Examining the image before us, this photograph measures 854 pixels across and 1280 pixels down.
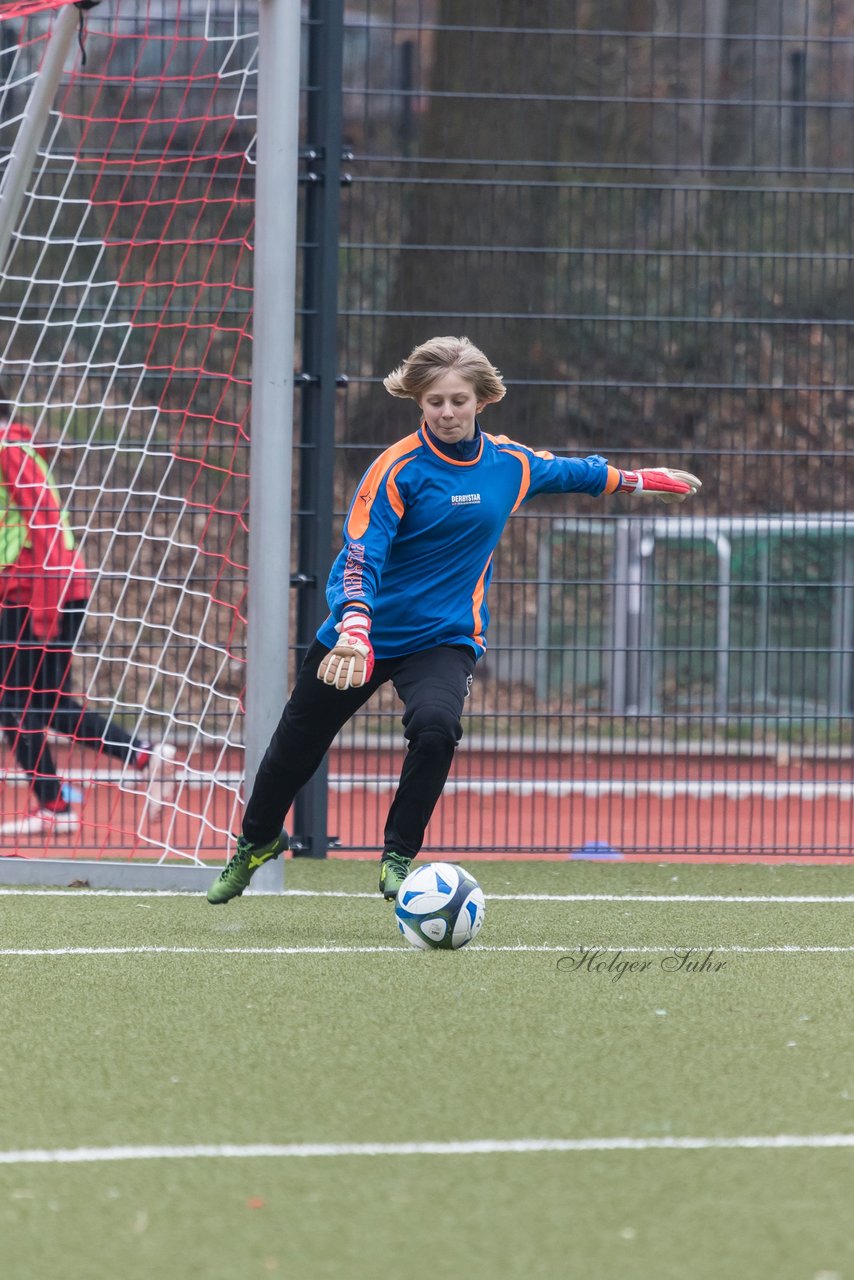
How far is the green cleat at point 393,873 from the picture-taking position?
17.4 ft

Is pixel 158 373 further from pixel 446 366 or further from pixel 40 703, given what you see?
pixel 446 366

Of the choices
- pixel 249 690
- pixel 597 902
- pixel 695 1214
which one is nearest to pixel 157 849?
pixel 249 690

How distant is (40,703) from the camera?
799 centimetres

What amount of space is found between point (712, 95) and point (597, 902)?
4337 mm

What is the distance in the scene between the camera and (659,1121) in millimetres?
3279

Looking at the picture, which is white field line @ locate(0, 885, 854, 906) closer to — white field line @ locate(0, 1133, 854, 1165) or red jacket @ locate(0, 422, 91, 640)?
red jacket @ locate(0, 422, 91, 640)

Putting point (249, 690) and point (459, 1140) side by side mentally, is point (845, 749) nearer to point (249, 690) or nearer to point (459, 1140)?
point (249, 690)

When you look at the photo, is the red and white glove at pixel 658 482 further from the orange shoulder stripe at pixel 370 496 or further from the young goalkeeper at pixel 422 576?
the orange shoulder stripe at pixel 370 496

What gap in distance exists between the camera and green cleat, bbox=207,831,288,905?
5637 millimetres

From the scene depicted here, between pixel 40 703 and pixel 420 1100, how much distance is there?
16.2ft

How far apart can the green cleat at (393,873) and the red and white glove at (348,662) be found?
70 centimetres

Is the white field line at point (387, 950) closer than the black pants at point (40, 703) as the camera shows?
Yes

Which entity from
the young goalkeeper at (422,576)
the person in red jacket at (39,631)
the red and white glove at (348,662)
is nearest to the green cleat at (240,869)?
the young goalkeeper at (422,576)

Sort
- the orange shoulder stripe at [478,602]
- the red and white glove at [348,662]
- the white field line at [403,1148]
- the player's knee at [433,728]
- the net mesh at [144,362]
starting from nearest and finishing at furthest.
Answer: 1. the white field line at [403,1148]
2. the red and white glove at [348,662]
3. the player's knee at [433,728]
4. the orange shoulder stripe at [478,602]
5. the net mesh at [144,362]
